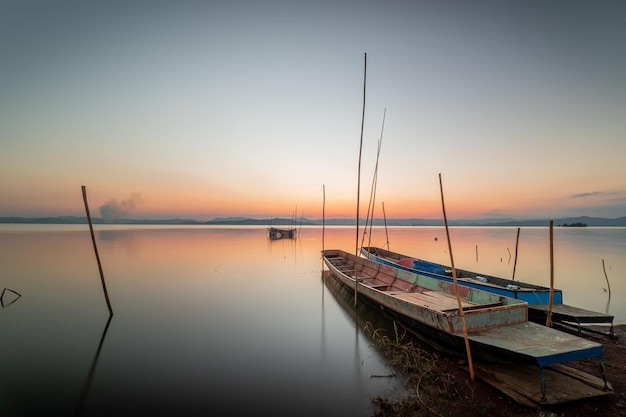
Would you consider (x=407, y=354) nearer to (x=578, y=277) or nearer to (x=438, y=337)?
(x=438, y=337)

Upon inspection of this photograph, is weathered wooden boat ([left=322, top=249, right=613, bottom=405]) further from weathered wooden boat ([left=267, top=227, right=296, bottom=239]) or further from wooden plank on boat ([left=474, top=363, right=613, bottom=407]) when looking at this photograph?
weathered wooden boat ([left=267, top=227, right=296, bottom=239])

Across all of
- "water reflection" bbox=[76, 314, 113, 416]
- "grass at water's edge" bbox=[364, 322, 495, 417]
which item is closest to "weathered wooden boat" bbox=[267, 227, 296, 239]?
"water reflection" bbox=[76, 314, 113, 416]

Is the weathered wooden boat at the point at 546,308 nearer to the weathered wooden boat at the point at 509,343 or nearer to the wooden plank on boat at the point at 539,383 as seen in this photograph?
the weathered wooden boat at the point at 509,343

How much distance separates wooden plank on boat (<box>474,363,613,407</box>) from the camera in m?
4.89

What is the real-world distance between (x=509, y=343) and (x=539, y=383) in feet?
2.43

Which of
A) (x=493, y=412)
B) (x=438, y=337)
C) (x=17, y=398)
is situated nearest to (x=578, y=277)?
(x=438, y=337)

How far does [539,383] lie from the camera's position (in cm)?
530

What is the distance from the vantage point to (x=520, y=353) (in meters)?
5.10

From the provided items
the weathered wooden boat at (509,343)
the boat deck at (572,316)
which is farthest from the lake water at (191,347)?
the boat deck at (572,316)

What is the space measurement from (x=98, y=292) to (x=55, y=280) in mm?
5212

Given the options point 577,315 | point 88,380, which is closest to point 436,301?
point 577,315

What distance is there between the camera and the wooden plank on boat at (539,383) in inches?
193

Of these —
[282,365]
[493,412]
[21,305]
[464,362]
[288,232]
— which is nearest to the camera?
[493,412]

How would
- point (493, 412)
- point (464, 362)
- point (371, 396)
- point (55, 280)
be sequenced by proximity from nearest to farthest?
point (493, 412), point (371, 396), point (464, 362), point (55, 280)
